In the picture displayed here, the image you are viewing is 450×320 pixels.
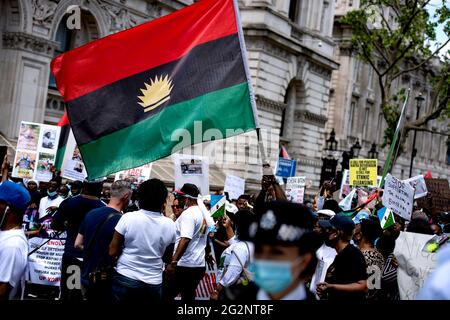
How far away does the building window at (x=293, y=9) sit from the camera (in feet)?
123

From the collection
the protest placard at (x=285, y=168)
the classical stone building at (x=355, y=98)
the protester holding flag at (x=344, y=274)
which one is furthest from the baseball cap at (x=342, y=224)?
the classical stone building at (x=355, y=98)

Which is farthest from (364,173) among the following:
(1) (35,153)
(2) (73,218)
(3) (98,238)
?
(3) (98,238)

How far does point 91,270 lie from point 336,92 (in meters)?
44.5

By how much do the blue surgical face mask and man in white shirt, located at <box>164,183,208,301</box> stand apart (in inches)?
238

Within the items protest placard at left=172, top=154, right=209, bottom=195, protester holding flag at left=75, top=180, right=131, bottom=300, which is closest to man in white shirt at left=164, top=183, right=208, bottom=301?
protester holding flag at left=75, top=180, right=131, bottom=300

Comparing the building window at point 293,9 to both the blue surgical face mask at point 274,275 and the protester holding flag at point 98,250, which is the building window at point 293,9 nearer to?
the protester holding flag at point 98,250

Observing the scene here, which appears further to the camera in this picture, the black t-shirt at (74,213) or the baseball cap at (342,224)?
the black t-shirt at (74,213)

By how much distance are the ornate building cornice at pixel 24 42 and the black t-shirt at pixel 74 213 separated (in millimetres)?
14122

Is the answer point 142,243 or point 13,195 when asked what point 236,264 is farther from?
point 13,195

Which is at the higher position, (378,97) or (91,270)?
(378,97)

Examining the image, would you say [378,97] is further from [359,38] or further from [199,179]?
[199,179]

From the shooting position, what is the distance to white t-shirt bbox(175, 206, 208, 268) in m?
8.63
